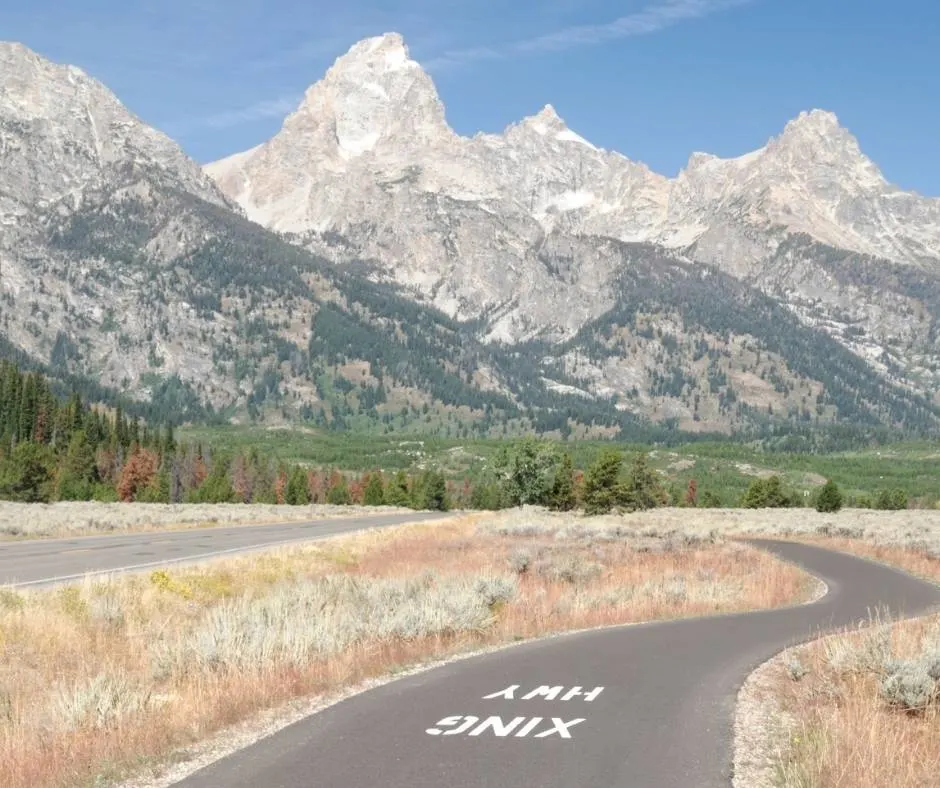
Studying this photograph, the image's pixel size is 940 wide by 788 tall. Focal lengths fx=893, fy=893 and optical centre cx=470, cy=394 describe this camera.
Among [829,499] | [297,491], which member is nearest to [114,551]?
[829,499]

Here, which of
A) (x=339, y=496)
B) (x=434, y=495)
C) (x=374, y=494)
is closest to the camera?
(x=434, y=495)

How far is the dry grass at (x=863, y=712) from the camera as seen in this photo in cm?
834

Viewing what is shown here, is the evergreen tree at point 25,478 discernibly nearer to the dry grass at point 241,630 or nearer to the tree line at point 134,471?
the tree line at point 134,471

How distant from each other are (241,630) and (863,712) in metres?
9.40

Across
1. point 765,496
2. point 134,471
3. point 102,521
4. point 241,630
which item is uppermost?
point 241,630

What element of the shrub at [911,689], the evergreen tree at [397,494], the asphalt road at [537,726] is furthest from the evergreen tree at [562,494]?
the shrub at [911,689]

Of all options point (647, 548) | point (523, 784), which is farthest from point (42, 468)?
point (523, 784)

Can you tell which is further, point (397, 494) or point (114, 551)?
point (397, 494)

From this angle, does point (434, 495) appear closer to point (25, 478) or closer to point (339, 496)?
point (339, 496)

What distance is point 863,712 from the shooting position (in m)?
10.5

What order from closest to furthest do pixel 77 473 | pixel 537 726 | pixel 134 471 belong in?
pixel 537 726
pixel 77 473
pixel 134 471

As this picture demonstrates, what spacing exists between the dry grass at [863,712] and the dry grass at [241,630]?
248 inches

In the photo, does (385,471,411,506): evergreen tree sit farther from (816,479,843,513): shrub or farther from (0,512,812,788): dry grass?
(0,512,812,788): dry grass

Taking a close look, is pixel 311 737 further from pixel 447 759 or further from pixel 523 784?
pixel 523 784
